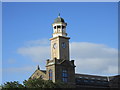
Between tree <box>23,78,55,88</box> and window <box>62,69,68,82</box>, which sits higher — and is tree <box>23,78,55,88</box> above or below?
below

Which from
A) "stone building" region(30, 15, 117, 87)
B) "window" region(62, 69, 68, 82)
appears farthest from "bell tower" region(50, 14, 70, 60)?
"window" region(62, 69, 68, 82)

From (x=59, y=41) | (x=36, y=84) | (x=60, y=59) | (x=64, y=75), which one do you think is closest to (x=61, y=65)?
(x=60, y=59)

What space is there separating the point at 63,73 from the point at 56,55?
458 cm

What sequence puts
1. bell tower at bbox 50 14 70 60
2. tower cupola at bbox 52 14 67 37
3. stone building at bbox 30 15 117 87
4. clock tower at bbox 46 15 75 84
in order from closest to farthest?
clock tower at bbox 46 15 75 84, stone building at bbox 30 15 117 87, bell tower at bbox 50 14 70 60, tower cupola at bbox 52 14 67 37

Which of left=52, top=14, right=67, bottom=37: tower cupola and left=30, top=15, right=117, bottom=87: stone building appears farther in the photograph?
left=52, top=14, right=67, bottom=37: tower cupola

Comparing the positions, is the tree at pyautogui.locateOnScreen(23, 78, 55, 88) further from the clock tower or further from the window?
the window

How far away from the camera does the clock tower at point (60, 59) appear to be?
50969 mm

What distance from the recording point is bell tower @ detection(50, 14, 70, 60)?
54.5 m

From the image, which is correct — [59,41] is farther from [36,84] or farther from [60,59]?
[36,84]

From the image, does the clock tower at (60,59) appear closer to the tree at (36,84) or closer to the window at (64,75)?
the window at (64,75)

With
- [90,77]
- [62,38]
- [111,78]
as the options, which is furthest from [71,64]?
[111,78]

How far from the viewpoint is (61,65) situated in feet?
169

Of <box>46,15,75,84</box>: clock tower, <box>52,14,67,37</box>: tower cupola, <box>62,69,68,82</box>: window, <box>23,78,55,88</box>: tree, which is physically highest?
<box>52,14,67,37</box>: tower cupola

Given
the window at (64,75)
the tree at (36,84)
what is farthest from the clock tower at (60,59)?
the tree at (36,84)
